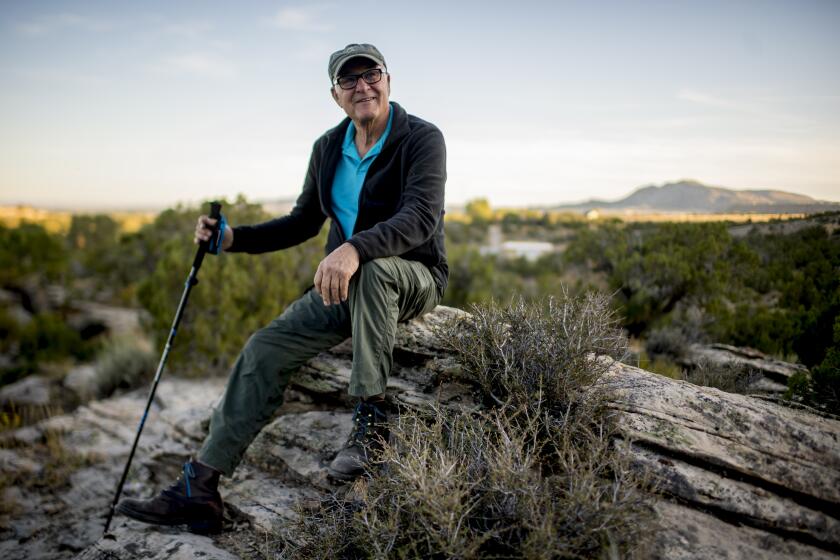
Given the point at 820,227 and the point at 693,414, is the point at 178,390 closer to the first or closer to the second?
the point at 693,414

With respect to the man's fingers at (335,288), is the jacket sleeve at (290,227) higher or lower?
higher

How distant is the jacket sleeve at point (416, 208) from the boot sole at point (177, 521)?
72.8 inches

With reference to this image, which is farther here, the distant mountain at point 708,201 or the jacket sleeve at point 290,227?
the distant mountain at point 708,201

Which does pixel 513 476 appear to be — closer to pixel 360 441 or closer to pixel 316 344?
pixel 360 441

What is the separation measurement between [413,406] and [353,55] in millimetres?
2281

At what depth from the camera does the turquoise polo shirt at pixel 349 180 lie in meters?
3.54

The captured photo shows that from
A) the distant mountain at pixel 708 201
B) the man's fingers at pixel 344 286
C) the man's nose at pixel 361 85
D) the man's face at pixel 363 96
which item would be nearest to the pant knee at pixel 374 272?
the man's fingers at pixel 344 286

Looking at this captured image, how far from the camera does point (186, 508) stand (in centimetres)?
304

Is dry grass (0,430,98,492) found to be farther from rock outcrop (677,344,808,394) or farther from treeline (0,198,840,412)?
rock outcrop (677,344,808,394)

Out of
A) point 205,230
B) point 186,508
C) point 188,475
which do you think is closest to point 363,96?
point 205,230

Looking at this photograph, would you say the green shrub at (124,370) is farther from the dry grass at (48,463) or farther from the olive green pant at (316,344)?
the olive green pant at (316,344)

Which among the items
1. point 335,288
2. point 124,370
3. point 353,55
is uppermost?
point 353,55

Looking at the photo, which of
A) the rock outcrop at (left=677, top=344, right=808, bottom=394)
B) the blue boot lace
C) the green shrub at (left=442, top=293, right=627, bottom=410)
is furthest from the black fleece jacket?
the rock outcrop at (left=677, top=344, right=808, bottom=394)

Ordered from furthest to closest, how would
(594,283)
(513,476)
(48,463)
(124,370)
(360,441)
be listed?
(124,370), (594,283), (48,463), (360,441), (513,476)
